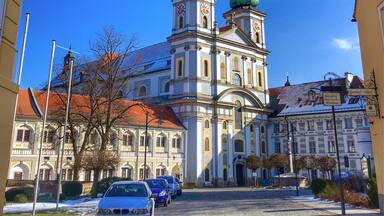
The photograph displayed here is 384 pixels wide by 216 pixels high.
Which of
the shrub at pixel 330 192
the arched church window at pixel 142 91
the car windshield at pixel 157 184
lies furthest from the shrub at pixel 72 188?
the arched church window at pixel 142 91

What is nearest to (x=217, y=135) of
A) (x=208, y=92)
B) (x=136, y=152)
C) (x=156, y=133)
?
(x=208, y=92)

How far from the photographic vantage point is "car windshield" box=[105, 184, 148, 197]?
13.4 metres

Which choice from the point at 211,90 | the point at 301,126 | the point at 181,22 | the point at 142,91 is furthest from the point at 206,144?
the point at 181,22

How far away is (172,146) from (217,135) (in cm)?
776

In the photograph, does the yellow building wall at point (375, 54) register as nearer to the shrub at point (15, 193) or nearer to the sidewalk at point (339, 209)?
the sidewalk at point (339, 209)

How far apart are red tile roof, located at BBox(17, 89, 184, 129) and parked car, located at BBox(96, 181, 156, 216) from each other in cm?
2046

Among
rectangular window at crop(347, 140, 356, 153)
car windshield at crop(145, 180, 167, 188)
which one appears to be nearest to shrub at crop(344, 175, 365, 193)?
car windshield at crop(145, 180, 167, 188)

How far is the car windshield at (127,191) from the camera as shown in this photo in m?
13.4

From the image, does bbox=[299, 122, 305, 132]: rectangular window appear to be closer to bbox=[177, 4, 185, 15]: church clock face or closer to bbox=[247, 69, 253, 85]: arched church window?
bbox=[247, 69, 253, 85]: arched church window

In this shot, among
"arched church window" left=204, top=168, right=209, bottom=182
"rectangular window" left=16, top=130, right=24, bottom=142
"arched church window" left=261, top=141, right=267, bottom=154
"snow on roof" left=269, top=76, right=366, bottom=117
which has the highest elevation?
"snow on roof" left=269, top=76, right=366, bottom=117

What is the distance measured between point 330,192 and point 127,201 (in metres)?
18.0

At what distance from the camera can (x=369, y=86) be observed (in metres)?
14.9

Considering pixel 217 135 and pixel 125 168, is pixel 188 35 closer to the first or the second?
pixel 217 135

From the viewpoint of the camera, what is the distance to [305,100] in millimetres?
64750
